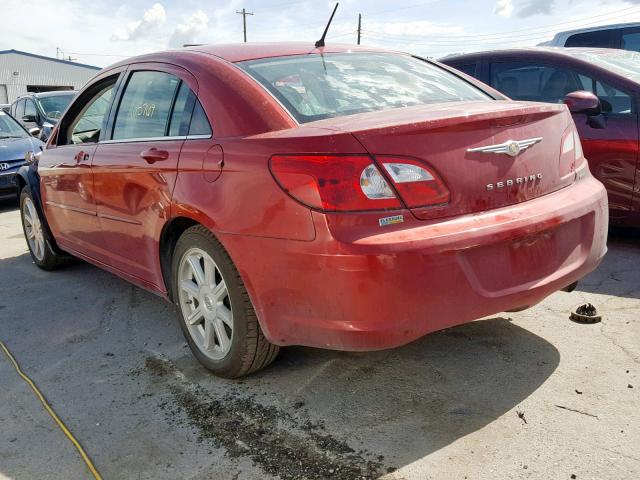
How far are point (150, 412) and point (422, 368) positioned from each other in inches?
50.0

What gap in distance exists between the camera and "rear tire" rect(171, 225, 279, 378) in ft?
9.02

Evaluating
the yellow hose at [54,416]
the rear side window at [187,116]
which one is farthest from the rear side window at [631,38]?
the yellow hose at [54,416]

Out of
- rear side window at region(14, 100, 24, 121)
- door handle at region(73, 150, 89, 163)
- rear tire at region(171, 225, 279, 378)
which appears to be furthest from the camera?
rear side window at region(14, 100, 24, 121)

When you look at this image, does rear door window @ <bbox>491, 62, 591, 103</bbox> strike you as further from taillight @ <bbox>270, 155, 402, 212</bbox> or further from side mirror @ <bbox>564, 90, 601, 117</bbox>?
taillight @ <bbox>270, 155, 402, 212</bbox>

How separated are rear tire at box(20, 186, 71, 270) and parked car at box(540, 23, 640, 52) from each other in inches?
300

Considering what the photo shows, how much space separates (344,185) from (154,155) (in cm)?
130

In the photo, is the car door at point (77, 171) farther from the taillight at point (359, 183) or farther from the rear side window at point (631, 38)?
the rear side window at point (631, 38)

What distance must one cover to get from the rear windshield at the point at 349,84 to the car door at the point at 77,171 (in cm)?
147

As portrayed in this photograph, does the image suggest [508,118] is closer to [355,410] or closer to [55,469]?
[355,410]

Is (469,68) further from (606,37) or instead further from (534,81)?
(606,37)

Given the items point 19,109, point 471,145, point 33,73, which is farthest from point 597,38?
point 33,73

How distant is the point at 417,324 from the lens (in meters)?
2.34

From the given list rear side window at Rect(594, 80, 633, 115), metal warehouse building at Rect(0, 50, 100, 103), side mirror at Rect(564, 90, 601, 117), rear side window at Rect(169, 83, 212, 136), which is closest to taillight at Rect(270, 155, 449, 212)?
rear side window at Rect(169, 83, 212, 136)

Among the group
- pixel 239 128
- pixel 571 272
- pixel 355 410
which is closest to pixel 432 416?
pixel 355 410
